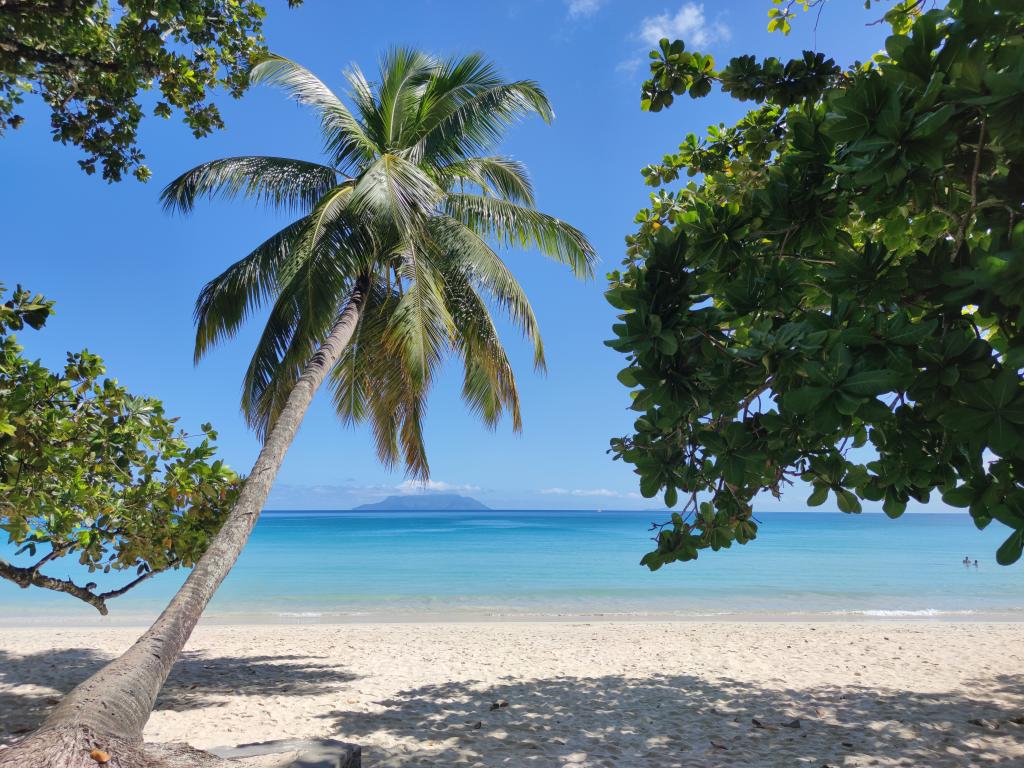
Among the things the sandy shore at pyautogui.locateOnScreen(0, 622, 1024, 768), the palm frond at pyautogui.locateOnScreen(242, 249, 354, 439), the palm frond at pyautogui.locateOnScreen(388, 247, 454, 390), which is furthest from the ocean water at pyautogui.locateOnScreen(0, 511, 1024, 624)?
the palm frond at pyautogui.locateOnScreen(388, 247, 454, 390)

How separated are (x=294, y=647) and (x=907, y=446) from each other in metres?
9.02

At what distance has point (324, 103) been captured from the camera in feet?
25.1

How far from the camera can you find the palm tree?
671 centimetres

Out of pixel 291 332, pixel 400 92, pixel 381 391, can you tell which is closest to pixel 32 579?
pixel 291 332

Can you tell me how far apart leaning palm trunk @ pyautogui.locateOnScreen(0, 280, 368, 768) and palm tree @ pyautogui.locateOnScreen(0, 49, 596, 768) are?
1294 millimetres

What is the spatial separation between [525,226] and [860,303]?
21.9ft

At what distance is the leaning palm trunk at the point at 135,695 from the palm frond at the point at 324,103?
5096 mm

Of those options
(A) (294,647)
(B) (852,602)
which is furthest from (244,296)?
(B) (852,602)

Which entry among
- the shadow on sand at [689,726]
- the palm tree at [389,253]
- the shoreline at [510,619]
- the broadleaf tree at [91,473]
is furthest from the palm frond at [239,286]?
the shoreline at [510,619]

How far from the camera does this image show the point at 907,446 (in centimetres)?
187

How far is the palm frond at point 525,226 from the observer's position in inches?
323

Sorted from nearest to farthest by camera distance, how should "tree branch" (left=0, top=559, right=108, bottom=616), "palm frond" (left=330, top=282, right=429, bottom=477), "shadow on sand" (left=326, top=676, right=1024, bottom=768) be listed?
1. "shadow on sand" (left=326, top=676, right=1024, bottom=768)
2. "tree branch" (left=0, top=559, right=108, bottom=616)
3. "palm frond" (left=330, top=282, right=429, bottom=477)

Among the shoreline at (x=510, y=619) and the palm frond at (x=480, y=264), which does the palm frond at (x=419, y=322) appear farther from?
the shoreline at (x=510, y=619)

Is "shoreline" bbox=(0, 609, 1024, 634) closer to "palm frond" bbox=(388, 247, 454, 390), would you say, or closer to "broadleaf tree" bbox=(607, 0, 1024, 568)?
"palm frond" bbox=(388, 247, 454, 390)
